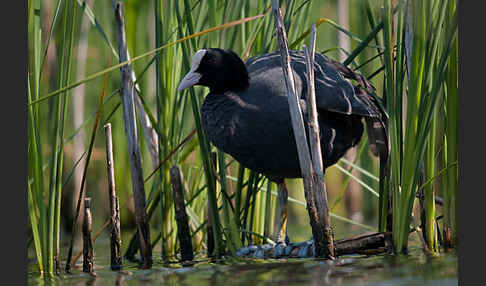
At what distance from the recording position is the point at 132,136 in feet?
10.1

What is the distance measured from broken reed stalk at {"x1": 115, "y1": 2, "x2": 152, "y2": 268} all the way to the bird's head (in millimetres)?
371

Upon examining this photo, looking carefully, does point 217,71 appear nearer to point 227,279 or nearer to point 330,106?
point 330,106

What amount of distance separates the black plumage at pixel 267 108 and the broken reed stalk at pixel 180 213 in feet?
0.83

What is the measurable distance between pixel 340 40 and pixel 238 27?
43.4 inches

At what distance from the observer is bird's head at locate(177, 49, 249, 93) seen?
10.7 ft

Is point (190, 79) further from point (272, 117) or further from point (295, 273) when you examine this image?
point (295, 273)

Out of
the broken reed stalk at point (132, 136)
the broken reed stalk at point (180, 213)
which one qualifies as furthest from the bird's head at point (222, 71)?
the broken reed stalk at point (180, 213)

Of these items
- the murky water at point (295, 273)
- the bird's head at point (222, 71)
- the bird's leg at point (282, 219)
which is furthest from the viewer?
the bird's leg at point (282, 219)

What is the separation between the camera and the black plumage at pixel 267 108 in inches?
125

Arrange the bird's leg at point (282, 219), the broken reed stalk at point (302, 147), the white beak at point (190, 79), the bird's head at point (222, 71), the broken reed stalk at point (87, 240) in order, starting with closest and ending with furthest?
the broken reed stalk at point (302, 147)
the broken reed stalk at point (87, 240)
the white beak at point (190, 79)
the bird's head at point (222, 71)
the bird's leg at point (282, 219)

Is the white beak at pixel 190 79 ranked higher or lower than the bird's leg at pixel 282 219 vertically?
higher

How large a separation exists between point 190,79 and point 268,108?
15.9 inches

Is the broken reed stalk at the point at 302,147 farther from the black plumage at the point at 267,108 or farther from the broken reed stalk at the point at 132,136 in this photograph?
the broken reed stalk at the point at 132,136

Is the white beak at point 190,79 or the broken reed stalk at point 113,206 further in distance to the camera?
the white beak at point 190,79
